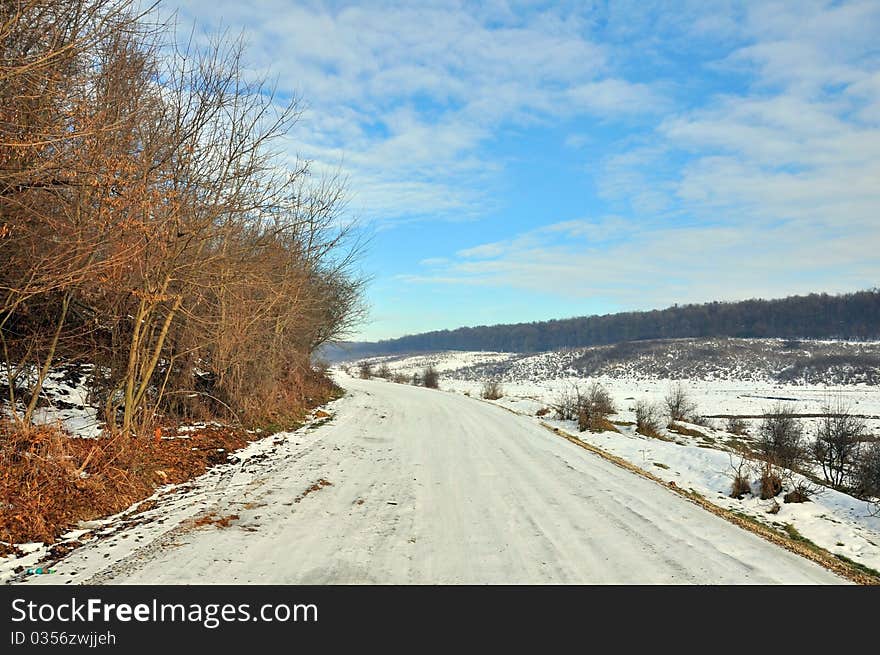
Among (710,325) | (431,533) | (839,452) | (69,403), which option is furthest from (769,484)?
(710,325)

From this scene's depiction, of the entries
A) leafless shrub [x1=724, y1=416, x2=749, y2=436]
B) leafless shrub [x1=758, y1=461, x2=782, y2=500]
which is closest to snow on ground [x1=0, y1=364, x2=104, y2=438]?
leafless shrub [x1=758, y1=461, x2=782, y2=500]

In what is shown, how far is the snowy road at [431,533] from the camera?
15.9 ft

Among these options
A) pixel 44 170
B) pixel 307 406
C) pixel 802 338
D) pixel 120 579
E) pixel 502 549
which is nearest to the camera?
pixel 120 579

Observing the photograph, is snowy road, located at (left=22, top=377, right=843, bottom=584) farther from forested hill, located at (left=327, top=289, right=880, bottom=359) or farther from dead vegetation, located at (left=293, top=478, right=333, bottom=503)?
forested hill, located at (left=327, top=289, right=880, bottom=359)

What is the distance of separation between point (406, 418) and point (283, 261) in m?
6.47

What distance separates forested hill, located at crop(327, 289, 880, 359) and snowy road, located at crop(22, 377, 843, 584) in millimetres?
127487

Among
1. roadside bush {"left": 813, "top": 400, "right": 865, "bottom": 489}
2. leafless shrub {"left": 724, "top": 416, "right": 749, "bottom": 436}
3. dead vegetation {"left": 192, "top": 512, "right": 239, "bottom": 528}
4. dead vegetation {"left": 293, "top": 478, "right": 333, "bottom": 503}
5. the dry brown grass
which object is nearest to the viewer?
the dry brown grass

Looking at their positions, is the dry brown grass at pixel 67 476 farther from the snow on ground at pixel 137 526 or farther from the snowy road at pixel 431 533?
the snowy road at pixel 431 533

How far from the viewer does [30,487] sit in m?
6.12

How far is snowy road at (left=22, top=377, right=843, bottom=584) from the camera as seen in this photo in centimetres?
486

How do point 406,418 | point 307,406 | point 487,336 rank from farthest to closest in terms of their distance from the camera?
1. point 487,336
2. point 307,406
3. point 406,418

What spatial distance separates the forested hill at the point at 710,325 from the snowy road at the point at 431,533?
12749cm
